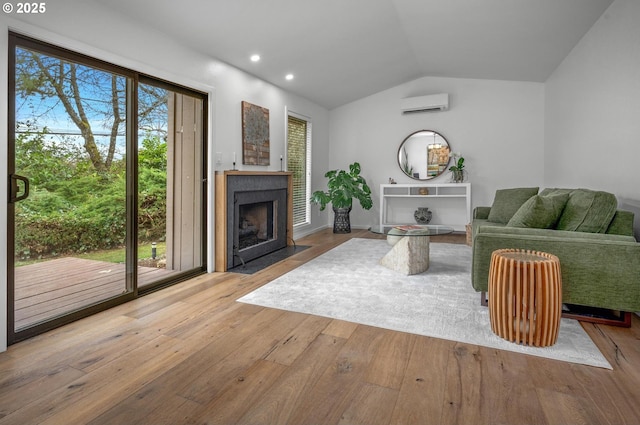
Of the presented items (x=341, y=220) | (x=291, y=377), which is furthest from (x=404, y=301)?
(x=341, y=220)

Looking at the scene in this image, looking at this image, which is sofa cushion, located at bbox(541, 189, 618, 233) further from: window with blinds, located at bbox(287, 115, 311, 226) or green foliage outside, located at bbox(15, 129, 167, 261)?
window with blinds, located at bbox(287, 115, 311, 226)

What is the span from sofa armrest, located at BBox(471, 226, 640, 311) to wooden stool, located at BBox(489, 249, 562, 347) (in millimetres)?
257

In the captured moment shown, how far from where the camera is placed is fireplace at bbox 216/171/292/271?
391cm

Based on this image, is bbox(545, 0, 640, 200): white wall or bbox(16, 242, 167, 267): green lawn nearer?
bbox(16, 242, 167, 267): green lawn

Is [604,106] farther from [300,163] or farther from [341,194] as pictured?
[300,163]

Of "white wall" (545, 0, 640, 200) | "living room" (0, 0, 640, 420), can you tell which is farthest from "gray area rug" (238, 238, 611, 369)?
"white wall" (545, 0, 640, 200)

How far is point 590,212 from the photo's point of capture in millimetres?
2684

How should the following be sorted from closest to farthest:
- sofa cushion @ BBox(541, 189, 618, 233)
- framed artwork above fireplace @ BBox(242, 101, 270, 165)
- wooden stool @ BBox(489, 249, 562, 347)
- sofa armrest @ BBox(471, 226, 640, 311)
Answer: wooden stool @ BBox(489, 249, 562, 347) → sofa armrest @ BBox(471, 226, 640, 311) → sofa cushion @ BBox(541, 189, 618, 233) → framed artwork above fireplace @ BBox(242, 101, 270, 165)

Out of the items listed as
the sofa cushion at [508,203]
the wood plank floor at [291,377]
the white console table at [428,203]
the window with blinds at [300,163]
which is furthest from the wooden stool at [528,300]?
the white console table at [428,203]

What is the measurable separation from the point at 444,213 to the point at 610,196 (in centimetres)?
403

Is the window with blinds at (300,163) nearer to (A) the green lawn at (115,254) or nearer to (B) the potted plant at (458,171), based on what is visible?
(B) the potted plant at (458,171)

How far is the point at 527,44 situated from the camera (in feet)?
14.6

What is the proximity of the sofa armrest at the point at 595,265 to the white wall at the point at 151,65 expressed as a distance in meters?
3.11

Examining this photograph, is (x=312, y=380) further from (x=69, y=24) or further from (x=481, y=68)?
(x=481, y=68)
